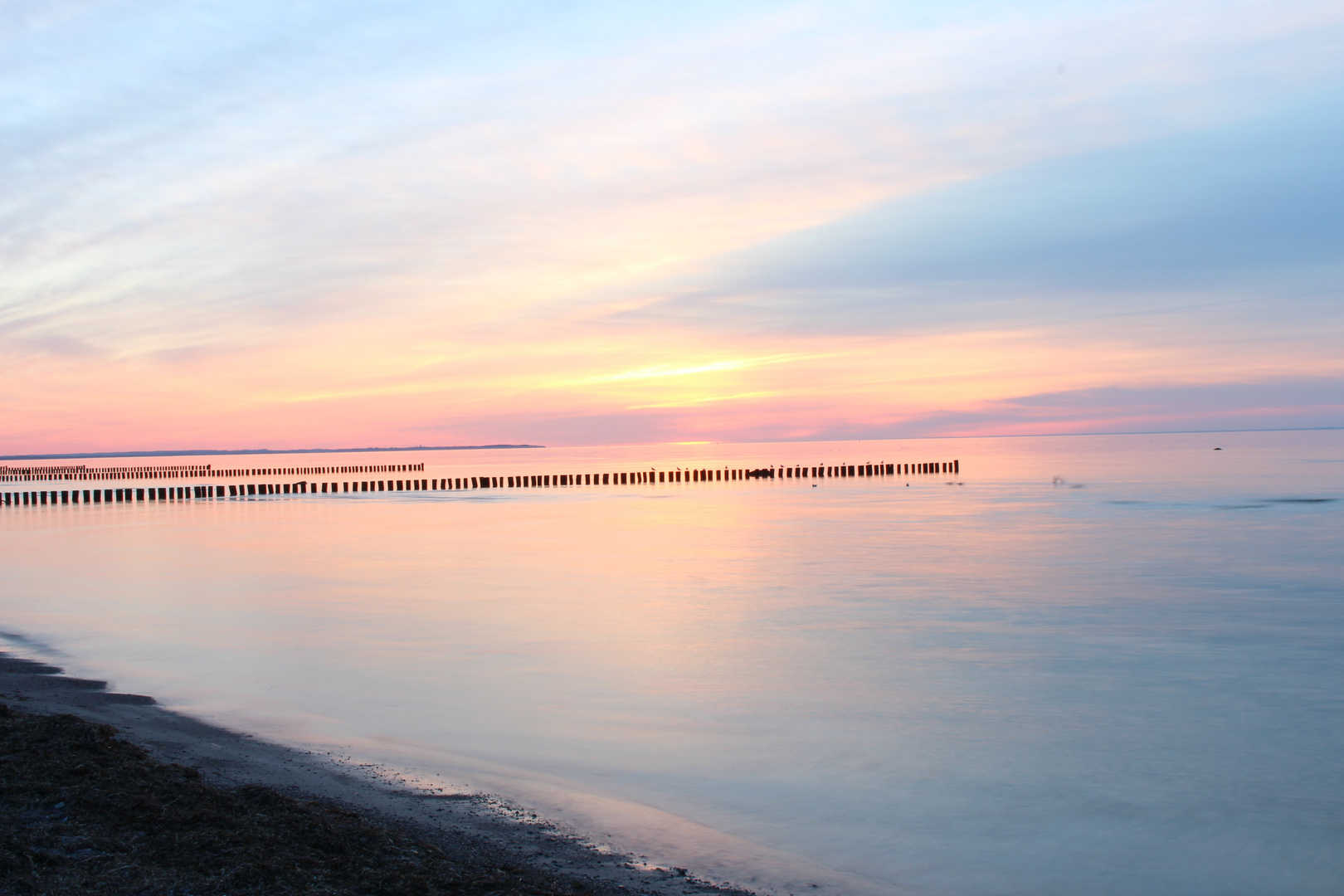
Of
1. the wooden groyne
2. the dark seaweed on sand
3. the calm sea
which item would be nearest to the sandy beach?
the dark seaweed on sand

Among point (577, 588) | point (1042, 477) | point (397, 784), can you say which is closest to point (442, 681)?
point (397, 784)

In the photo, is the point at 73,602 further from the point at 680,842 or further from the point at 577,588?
the point at 680,842

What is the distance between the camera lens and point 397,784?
747cm

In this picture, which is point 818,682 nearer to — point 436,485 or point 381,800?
point 381,800

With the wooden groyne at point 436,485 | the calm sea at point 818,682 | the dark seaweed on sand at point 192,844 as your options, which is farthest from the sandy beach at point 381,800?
the wooden groyne at point 436,485

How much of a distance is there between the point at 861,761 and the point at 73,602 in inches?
595

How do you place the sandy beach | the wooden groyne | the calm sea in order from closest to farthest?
the sandy beach → the calm sea → the wooden groyne

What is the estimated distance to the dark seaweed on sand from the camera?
4.93 metres

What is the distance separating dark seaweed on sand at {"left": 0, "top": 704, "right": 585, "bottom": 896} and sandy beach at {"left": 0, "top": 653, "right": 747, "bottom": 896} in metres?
0.09

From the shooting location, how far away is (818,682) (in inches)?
447

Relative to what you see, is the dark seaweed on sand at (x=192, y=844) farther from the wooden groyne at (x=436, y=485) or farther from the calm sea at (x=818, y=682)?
the wooden groyne at (x=436, y=485)

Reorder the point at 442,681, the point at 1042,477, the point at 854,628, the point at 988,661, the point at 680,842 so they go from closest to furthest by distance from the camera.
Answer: the point at 680,842, the point at 442,681, the point at 988,661, the point at 854,628, the point at 1042,477

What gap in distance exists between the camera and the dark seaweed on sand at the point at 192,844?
4.93 meters

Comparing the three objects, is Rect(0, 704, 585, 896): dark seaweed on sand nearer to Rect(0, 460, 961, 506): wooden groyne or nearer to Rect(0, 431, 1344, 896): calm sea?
Rect(0, 431, 1344, 896): calm sea
